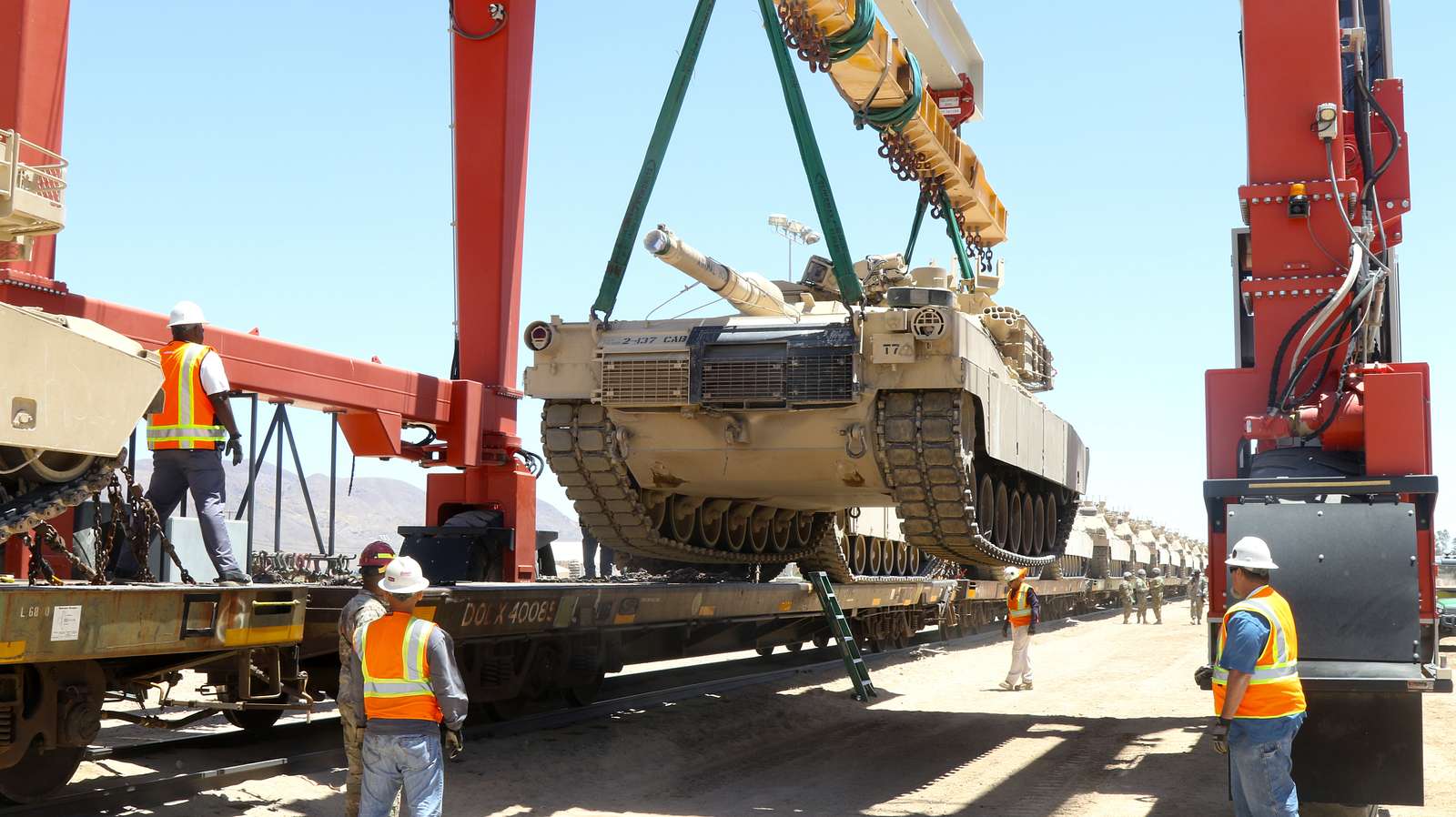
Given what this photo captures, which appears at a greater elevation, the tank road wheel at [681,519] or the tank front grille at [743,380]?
the tank front grille at [743,380]

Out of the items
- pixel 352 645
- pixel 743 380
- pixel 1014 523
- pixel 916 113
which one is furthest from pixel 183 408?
pixel 916 113

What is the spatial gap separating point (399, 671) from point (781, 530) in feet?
30.3

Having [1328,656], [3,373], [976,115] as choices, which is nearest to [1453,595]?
[976,115]

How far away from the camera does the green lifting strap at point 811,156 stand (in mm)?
10422

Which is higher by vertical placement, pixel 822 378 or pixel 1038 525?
pixel 822 378

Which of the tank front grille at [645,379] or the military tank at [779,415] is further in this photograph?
the tank front grille at [645,379]

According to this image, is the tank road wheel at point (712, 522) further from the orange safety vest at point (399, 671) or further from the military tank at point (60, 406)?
the orange safety vest at point (399, 671)

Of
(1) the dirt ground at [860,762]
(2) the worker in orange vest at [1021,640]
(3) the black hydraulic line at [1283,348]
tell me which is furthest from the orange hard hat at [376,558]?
(2) the worker in orange vest at [1021,640]

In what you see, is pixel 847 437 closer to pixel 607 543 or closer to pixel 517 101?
pixel 607 543

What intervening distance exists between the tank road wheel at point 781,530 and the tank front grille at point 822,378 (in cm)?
434

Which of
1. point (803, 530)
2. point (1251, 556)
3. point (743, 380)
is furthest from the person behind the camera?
point (803, 530)

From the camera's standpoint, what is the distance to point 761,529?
47.5ft

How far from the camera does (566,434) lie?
11305 mm

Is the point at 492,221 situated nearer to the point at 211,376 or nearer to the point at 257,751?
the point at 257,751
